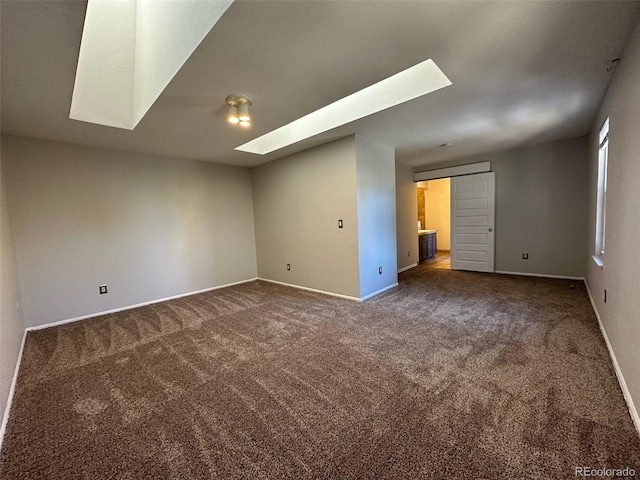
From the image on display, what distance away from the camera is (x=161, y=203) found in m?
4.31

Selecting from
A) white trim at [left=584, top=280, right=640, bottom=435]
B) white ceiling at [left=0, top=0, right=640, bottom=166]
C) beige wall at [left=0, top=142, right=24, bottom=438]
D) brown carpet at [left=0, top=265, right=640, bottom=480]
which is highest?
white ceiling at [left=0, top=0, right=640, bottom=166]

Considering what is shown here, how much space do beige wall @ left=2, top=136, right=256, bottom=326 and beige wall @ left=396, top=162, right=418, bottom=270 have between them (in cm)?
341

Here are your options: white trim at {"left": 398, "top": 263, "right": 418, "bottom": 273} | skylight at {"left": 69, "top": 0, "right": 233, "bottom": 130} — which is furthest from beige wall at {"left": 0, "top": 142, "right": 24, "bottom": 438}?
white trim at {"left": 398, "top": 263, "right": 418, "bottom": 273}

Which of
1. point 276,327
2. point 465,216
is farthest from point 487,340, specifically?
point 465,216

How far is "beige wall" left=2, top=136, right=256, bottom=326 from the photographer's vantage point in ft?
10.7

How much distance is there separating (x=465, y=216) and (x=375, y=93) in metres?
3.84

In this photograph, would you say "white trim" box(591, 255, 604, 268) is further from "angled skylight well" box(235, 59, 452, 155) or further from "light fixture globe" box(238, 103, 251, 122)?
"light fixture globe" box(238, 103, 251, 122)

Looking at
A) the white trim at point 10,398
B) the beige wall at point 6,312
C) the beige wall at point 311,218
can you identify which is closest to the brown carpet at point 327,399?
the white trim at point 10,398

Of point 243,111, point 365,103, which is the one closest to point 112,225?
point 243,111

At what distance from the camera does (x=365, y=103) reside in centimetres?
299

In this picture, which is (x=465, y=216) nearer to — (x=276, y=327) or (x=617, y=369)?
(x=617, y=369)

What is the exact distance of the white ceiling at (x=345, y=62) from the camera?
4.98ft

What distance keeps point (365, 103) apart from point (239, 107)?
4.60 feet

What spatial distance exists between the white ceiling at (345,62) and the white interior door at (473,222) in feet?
6.53
